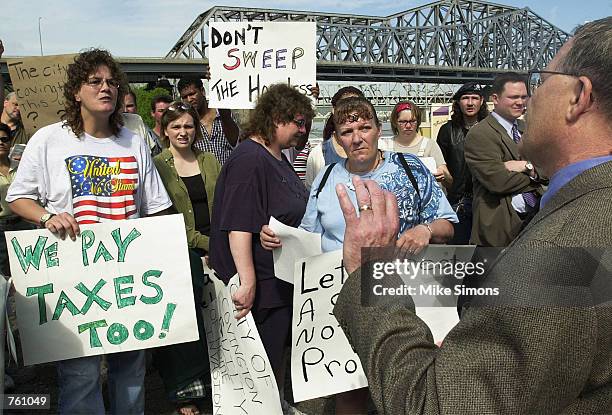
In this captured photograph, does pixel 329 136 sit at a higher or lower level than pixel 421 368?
higher

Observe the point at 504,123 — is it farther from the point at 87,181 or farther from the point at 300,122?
the point at 87,181

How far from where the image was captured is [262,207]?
2.60 metres

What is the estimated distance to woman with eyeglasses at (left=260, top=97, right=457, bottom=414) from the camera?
2.37 metres

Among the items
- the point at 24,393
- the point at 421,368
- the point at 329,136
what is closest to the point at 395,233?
the point at 421,368

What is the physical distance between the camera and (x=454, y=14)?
325 ft

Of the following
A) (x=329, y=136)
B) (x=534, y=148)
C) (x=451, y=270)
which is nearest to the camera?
(x=534, y=148)

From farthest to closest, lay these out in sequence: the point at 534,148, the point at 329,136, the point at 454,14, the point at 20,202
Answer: the point at 454,14 < the point at 329,136 < the point at 20,202 < the point at 534,148

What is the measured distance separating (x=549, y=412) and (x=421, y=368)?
0.20 metres

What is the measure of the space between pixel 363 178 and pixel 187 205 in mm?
1276

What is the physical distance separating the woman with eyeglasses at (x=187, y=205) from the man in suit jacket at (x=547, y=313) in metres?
2.15

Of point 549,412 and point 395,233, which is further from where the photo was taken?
point 395,233

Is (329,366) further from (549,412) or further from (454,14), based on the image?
(454,14)

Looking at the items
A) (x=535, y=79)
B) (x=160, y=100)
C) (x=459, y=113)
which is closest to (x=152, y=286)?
(x=535, y=79)

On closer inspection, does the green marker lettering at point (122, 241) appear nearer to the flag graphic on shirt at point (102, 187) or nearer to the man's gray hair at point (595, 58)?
the flag graphic on shirt at point (102, 187)
